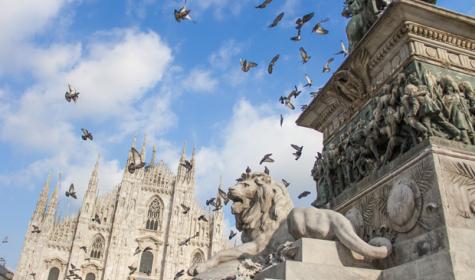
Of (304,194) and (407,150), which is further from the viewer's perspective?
(304,194)

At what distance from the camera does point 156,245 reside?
130ft

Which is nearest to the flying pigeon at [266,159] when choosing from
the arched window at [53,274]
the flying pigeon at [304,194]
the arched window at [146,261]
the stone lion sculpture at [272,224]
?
the flying pigeon at [304,194]

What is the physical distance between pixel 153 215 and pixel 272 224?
4000 cm

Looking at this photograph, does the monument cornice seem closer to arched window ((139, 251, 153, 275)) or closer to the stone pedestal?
the stone pedestal

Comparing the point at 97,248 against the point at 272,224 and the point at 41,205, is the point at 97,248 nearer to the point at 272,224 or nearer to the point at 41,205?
the point at 41,205

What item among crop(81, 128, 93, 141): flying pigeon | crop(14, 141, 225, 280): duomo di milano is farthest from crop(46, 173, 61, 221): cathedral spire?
crop(81, 128, 93, 141): flying pigeon

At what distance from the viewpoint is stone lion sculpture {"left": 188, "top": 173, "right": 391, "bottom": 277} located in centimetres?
284

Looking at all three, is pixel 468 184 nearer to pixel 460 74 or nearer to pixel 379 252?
pixel 379 252

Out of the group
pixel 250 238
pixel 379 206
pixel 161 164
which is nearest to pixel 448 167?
pixel 379 206

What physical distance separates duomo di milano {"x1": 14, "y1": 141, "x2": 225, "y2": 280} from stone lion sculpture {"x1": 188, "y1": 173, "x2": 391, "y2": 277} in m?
31.8

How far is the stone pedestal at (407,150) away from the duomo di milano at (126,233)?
32.0m

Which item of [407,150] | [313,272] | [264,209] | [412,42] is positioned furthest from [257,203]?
[412,42]

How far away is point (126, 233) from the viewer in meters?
38.6

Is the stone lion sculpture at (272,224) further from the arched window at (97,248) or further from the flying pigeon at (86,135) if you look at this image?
the arched window at (97,248)
